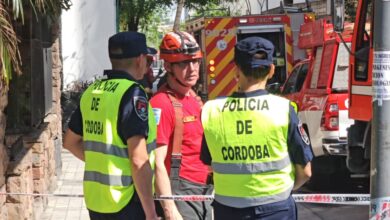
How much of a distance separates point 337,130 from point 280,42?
739cm

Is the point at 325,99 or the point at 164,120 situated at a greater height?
the point at 164,120

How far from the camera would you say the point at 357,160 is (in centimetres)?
738

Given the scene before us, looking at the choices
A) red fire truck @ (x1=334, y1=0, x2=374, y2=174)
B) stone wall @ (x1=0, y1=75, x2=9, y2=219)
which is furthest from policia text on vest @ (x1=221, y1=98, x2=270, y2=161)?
red fire truck @ (x1=334, y1=0, x2=374, y2=174)

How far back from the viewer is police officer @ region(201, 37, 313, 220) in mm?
3291

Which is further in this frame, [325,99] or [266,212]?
[325,99]

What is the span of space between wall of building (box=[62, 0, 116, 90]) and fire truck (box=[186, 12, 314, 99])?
17.1 ft

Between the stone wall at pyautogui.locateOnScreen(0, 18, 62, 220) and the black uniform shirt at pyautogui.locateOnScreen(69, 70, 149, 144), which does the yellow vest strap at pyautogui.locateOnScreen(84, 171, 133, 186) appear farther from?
the stone wall at pyautogui.locateOnScreen(0, 18, 62, 220)

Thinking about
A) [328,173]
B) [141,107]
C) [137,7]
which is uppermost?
[137,7]

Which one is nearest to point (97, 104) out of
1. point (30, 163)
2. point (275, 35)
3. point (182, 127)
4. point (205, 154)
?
point (182, 127)

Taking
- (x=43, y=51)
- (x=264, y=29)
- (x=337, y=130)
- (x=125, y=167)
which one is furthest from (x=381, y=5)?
(x=264, y=29)

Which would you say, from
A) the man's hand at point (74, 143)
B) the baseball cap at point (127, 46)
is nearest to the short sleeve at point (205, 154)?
the baseball cap at point (127, 46)

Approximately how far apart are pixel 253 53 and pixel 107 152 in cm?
93

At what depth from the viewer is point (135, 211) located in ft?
11.4

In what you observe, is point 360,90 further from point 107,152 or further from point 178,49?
point 107,152
